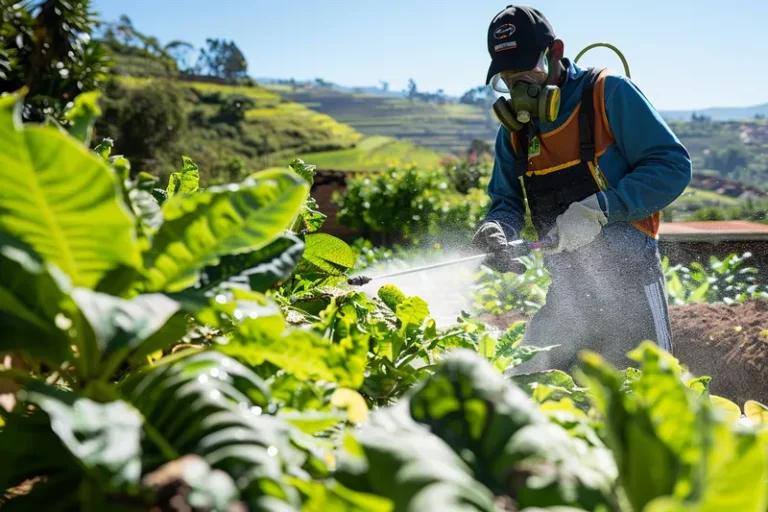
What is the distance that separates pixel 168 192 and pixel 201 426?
2.11 ft

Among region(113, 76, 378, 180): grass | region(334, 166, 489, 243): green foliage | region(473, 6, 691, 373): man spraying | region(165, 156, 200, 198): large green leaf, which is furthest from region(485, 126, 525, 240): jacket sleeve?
region(113, 76, 378, 180): grass

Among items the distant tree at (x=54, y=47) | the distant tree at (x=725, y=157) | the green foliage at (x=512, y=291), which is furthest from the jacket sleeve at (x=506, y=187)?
the distant tree at (x=725, y=157)

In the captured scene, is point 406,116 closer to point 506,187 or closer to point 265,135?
point 265,135

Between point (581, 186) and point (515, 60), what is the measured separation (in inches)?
27.7

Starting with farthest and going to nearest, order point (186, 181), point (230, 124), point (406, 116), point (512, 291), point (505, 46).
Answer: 1. point (406, 116)
2. point (230, 124)
3. point (512, 291)
4. point (505, 46)
5. point (186, 181)

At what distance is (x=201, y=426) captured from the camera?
0.57 m

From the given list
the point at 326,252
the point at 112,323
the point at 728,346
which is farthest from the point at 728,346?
the point at 112,323

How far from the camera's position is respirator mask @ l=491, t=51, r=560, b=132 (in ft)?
10.8

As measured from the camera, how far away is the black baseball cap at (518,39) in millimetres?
3338

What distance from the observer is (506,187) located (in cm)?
386

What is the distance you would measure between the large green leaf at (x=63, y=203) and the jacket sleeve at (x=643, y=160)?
2.79 meters

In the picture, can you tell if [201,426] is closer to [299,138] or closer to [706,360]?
[706,360]

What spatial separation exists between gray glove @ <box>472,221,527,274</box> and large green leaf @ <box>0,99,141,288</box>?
2896 millimetres

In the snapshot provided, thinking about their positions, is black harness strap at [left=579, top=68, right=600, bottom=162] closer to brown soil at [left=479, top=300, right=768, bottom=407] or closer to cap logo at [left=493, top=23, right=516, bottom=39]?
cap logo at [left=493, top=23, right=516, bottom=39]
